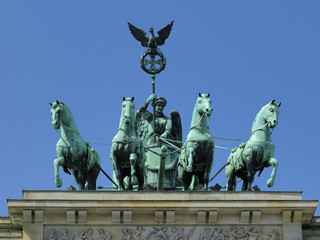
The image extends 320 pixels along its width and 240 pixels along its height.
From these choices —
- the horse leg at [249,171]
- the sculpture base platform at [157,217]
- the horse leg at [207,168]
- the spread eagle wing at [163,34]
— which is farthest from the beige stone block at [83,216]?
the spread eagle wing at [163,34]

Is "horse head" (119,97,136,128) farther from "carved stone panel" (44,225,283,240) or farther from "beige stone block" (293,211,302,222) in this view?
"beige stone block" (293,211,302,222)

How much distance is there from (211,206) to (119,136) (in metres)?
3.32

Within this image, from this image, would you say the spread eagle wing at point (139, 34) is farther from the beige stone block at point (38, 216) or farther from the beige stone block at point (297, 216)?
the beige stone block at point (297, 216)

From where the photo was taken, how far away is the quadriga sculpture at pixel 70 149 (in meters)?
42.0

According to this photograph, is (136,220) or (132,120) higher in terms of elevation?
(132,120)

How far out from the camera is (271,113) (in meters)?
42.4

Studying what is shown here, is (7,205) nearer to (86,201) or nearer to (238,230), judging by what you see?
(86,201)

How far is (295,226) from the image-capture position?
40812mm

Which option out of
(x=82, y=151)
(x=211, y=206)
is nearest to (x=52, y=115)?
(x=82, y=151)

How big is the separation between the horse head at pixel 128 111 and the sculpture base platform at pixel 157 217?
7.29ft

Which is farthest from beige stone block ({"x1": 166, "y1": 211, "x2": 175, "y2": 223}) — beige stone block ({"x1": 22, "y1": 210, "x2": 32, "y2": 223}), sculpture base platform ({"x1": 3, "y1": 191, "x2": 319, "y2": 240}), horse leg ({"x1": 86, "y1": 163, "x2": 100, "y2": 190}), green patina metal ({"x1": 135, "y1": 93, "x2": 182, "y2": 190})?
green patina metal ({"x1": 135, "y1": 93, "x2": 182, "y2": 190})

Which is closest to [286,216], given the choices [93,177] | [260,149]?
[260,149]

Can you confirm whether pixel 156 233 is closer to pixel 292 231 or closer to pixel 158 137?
pixel 292 231

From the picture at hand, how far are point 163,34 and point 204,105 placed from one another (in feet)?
16.6
